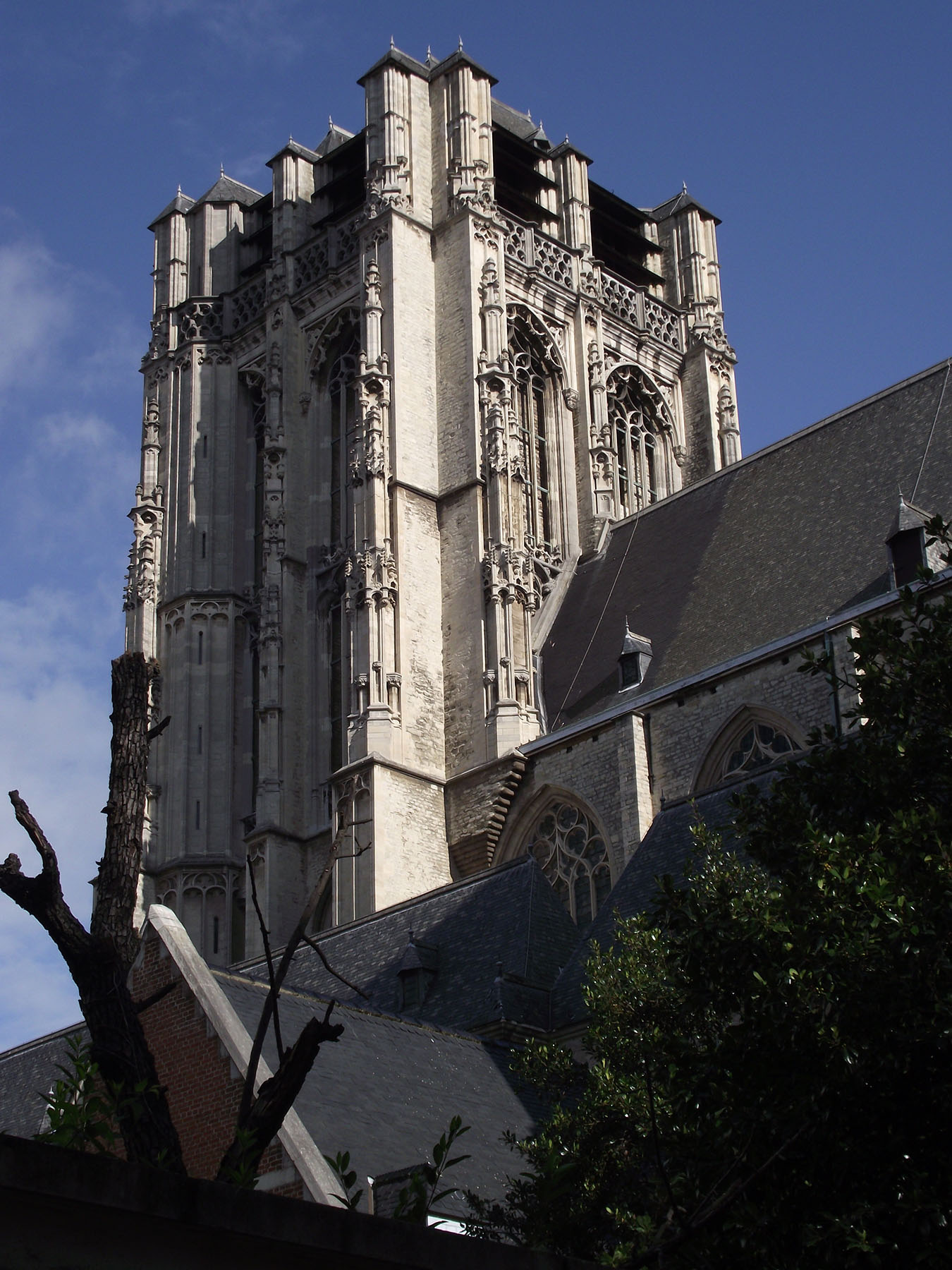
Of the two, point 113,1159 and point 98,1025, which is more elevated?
point 98,1025

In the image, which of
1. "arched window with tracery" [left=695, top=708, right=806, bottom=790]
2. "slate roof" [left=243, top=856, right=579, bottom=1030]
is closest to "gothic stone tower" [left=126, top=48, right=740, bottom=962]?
"arched window with tracery" [left=695, top=708, right=806, bottom=790]

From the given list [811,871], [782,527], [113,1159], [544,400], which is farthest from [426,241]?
[113,1159]

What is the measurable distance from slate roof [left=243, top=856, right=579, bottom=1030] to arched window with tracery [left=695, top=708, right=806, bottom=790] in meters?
4.38

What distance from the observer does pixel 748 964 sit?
959 centimetres

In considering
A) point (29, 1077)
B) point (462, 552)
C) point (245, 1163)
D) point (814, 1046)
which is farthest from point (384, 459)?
point (245, 1163)

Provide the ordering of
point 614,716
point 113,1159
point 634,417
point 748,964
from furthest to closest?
1. point 634,417
2. point 614,716
3. point 748,964
4. point 113,1159

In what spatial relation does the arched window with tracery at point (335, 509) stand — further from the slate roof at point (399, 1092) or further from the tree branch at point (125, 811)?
the tree branch at point (125, 811)

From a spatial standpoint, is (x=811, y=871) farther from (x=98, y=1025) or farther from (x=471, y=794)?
(x=471, y=794)

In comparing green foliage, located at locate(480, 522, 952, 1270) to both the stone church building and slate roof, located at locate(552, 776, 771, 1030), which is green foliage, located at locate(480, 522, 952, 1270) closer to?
slate roof, located at locate(552, 776, 771, 1030)

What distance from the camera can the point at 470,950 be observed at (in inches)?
794

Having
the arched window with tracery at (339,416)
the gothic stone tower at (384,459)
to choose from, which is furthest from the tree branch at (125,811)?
the arched window with tracery at (339,416)

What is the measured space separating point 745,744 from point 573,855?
340 centimetres

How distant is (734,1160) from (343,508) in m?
26.8

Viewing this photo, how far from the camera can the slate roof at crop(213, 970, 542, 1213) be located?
13.2 m
